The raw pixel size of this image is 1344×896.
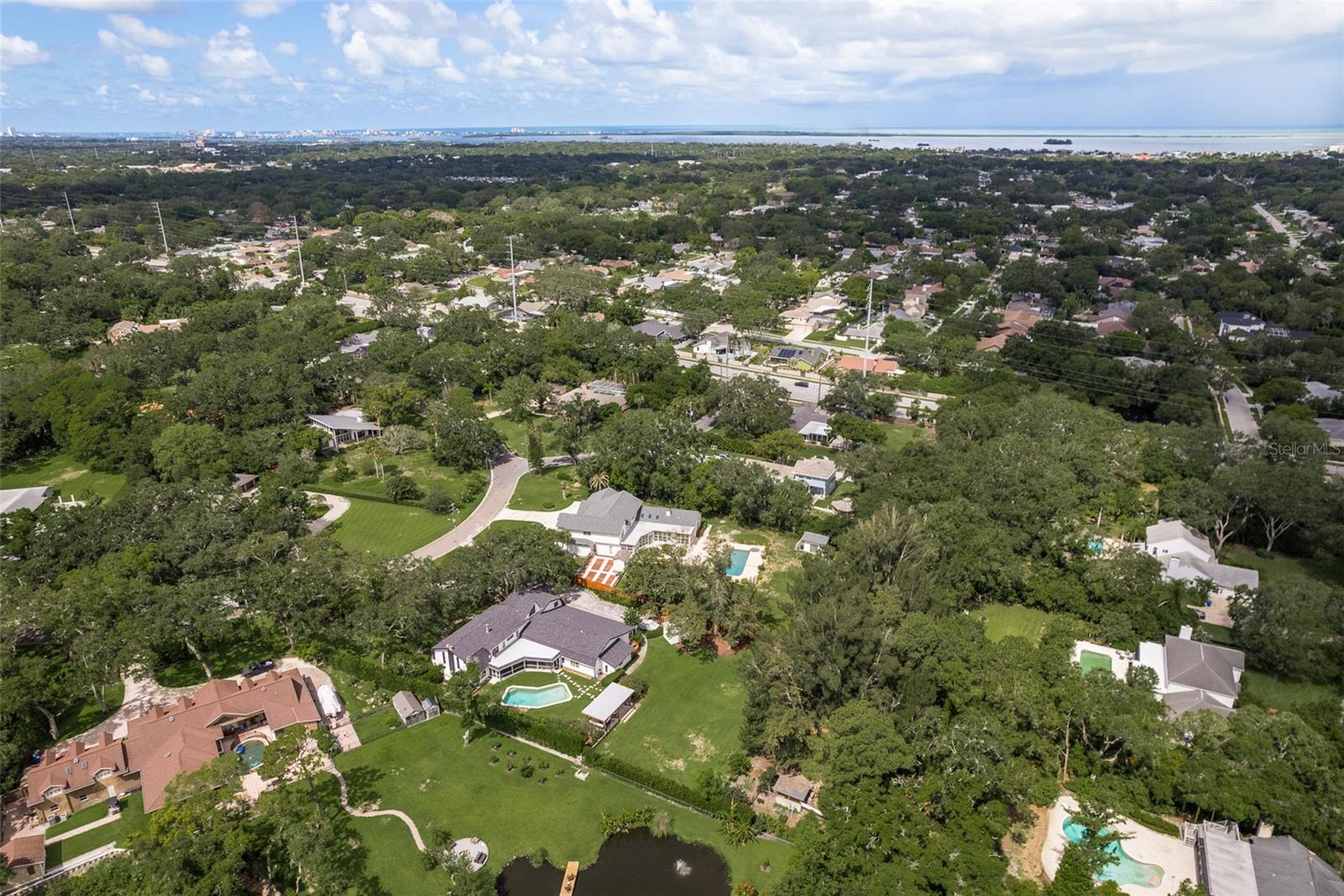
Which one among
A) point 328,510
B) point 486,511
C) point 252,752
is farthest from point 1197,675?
point 328,510

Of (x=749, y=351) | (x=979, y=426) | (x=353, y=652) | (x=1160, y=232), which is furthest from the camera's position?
(x=1160, y=232)

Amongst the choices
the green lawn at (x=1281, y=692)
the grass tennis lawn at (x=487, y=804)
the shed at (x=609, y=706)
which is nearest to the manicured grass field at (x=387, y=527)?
the grass tennis lawn at (x=487, y=804)

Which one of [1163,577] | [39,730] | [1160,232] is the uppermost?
[1160,232]

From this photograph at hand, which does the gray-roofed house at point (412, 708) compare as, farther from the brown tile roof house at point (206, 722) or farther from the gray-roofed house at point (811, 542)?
the gray-roofed house at point (811, 542)

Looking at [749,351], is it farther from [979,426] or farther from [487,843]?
[487,843]

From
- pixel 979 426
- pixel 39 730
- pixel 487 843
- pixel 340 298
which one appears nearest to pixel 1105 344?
pixel 979 426

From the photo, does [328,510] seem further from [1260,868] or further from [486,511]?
[1260,868]

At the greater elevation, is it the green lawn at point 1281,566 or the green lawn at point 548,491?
the green lawn at point 1281,566
